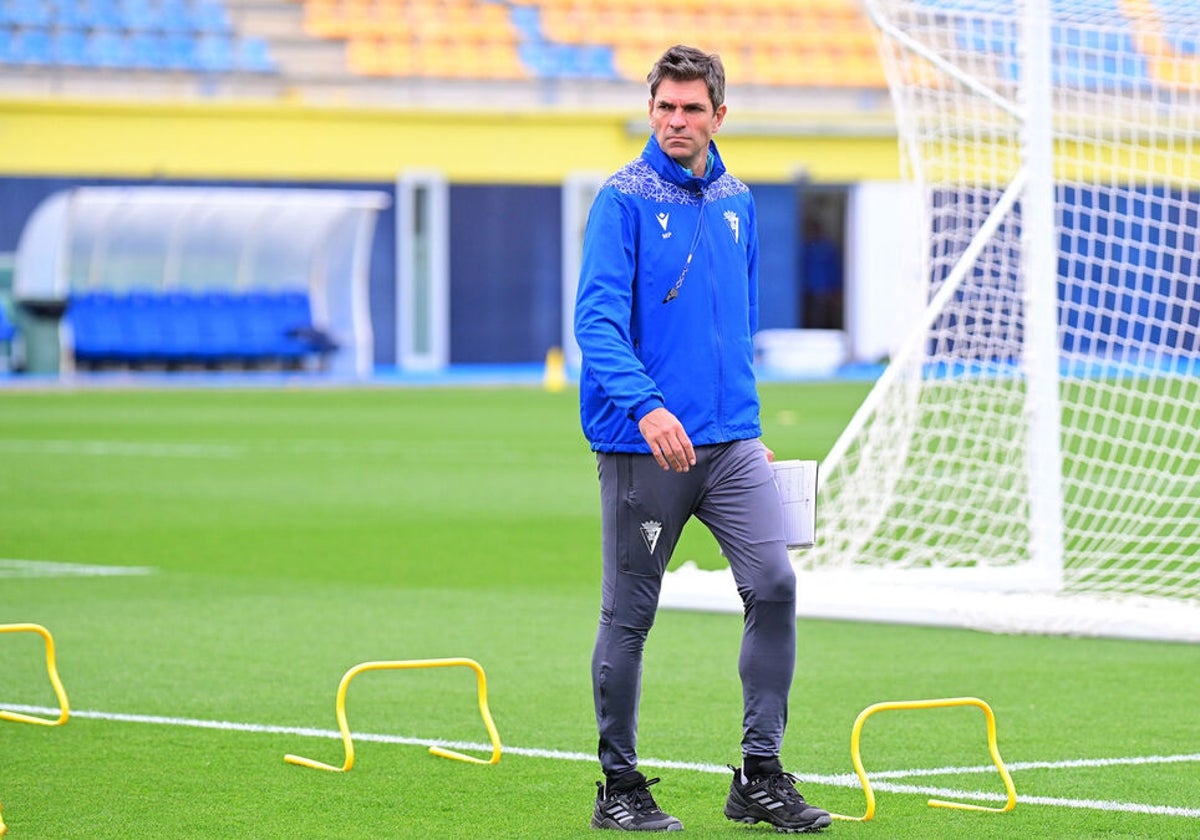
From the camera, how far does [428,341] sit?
4047 centimetres

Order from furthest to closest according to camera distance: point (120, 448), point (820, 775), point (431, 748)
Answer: point (120, 448) < point (431, 748) < point (820, 775)

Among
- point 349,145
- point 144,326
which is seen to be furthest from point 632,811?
point 349,145

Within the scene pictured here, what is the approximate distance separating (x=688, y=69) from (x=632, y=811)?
1.98 meters

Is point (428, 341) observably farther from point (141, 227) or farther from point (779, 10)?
point (779, 10)

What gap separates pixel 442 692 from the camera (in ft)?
27.1

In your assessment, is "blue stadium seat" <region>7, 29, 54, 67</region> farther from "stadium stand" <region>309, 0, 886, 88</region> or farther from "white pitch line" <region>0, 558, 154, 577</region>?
"white pitch line" <region>0, 558, 154, 577</region>

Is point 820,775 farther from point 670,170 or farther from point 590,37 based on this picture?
point 590,37

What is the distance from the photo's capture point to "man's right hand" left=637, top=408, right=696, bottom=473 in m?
5.50

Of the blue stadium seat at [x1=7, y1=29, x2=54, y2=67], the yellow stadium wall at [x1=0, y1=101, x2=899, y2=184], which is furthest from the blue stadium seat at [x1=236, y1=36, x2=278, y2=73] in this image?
the blue stadium seat at [x1=7, y1=29, x2=54, y2=67]

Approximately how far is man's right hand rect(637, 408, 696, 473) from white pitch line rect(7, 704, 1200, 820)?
1480 millimetres

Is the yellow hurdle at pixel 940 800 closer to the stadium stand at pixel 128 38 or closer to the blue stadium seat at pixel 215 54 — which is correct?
the stadium stand at pixel 128 38

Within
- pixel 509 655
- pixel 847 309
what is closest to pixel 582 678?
pixel 509 655

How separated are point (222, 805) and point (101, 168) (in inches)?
1305

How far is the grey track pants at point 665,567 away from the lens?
229 inches
